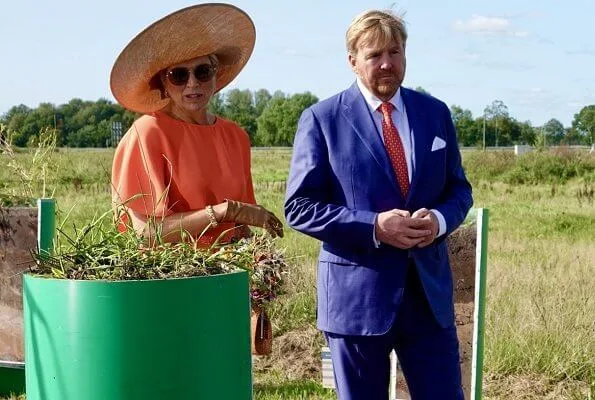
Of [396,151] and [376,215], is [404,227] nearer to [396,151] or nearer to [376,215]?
[376,215]

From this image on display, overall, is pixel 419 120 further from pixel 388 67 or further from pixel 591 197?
pixel 591 197

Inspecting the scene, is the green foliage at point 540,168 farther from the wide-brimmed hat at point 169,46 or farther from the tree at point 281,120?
the tree at point 281,120

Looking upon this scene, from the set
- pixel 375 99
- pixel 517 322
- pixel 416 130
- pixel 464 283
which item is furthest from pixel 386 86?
pixel 517 322

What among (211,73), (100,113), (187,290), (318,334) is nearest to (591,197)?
(318,334)

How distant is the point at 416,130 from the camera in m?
3.70

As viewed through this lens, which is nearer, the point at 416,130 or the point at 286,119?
the point at 416,130

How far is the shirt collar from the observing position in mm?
3717

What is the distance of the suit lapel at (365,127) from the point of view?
11.8ft

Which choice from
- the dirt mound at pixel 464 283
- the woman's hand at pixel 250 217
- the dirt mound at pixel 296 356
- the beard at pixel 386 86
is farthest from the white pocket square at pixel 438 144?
the dirt mound at pixel 296 356

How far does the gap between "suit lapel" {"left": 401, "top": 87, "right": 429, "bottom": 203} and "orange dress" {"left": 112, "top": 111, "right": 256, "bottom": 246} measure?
742 millimetres

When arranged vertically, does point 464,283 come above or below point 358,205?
below

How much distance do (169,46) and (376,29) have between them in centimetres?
98

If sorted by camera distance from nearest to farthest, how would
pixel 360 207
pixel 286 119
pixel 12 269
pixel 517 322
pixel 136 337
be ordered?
pixel 136 337 → pixel 360 207 → pixel 12 269 → pixel 517 322 → pixel 286 119

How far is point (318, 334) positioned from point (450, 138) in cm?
375
